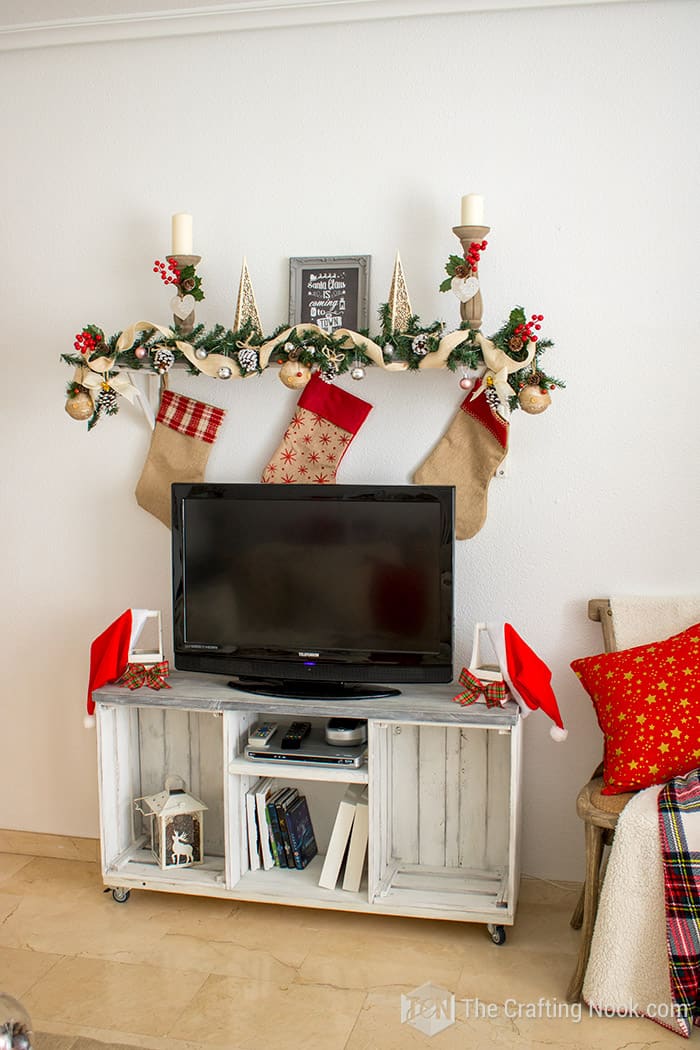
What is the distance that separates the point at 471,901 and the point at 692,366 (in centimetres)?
153

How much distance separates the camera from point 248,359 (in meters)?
2.73

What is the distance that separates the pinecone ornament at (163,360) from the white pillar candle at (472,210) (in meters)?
0.85

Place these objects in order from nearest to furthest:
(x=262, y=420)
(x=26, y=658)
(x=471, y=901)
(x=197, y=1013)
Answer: (x=197, y=1013), (x=471, y=901), (x=262, y=420), (x=26, y=658)

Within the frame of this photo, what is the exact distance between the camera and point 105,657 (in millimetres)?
2848

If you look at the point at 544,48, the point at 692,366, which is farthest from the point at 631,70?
the point at 692,366

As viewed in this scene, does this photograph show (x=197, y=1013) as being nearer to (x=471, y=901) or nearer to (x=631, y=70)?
(x=471, y=901)

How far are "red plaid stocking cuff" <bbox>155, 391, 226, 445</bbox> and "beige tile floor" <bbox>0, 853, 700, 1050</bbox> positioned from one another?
1348 millimetres

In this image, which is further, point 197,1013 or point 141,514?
point 141,514

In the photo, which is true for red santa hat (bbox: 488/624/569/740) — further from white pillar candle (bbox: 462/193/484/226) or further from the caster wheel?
white pillar candle (bbox: 462/193/484/226)

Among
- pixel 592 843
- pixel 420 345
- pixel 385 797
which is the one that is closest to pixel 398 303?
pixel 420 345

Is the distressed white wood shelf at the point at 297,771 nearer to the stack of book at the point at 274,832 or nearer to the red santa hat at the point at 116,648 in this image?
the stack of book at the point at 274,832

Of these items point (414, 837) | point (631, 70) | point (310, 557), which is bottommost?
point (414, 837)

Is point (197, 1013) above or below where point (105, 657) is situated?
below

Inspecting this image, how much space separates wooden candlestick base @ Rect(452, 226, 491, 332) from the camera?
2631 mm
